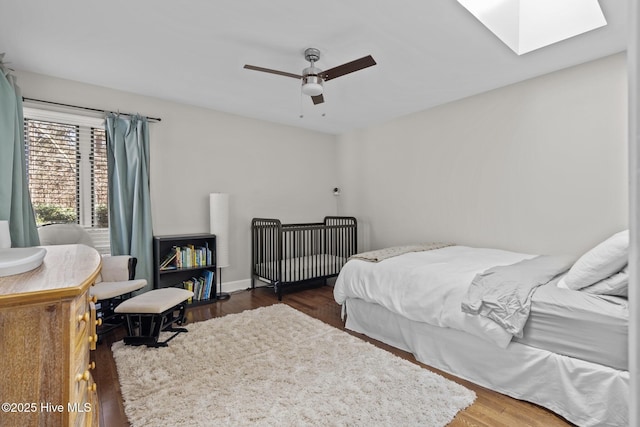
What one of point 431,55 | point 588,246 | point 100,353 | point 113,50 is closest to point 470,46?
point 431,55

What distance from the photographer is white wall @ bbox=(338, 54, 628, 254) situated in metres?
2.82

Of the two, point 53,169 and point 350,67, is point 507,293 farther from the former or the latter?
point 53,169

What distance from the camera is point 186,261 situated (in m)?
3.73

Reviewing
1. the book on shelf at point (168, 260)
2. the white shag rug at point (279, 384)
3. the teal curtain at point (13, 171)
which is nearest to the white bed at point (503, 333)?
the white shag rug at point (279, 384)

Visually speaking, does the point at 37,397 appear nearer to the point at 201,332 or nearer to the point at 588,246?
the point at 201,332

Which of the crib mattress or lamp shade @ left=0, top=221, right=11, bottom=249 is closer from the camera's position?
lamp shade @ left=0, top=221, right=11, bottom=249

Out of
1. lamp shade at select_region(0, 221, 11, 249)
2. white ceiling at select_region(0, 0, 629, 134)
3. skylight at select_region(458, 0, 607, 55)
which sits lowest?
lamp shade at select_region(0, 221, 11, 249)

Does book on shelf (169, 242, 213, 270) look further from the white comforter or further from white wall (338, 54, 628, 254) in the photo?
white wall (338, 54, 628, 254)

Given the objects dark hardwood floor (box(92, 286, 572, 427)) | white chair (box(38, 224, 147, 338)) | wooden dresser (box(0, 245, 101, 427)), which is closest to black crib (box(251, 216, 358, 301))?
dark hardwood floor (box(92, 286, 572, 427))

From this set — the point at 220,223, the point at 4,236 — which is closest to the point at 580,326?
the point at 4,236

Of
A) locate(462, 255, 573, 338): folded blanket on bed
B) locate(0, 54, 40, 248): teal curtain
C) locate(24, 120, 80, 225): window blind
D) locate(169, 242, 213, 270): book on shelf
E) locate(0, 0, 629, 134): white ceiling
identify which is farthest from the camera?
locate(169, 242, 213, 270): book on shelf

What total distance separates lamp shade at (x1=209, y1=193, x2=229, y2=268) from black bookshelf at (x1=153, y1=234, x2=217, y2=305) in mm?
65

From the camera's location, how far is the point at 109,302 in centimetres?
304

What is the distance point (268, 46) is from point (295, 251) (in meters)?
2.66
